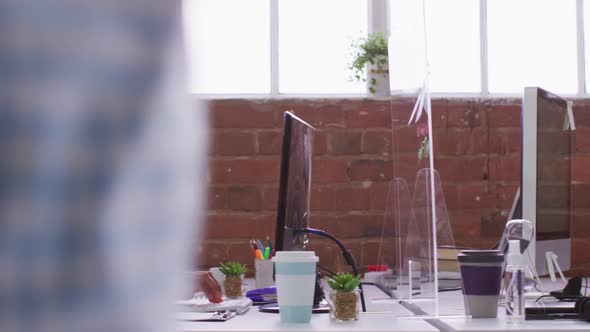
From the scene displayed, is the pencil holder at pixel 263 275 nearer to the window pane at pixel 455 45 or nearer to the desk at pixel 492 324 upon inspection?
the desk at pixel 492 324

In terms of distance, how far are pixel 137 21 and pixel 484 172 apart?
9.39ft

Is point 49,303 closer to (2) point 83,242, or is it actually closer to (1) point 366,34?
(2) point 83,242

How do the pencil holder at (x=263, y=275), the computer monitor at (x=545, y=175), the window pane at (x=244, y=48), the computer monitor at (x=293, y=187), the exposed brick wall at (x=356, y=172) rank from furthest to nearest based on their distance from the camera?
the window pane at (x=244, y=48) → the exposed brick wall at (x=356, y=172) → the pencil holder at (x=263, y=275) → the computer monitor at (x=545, y=175) → the computer monitor at (x=293, y=187)

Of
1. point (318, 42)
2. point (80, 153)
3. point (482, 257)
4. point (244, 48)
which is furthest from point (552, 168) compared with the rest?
point (80, 153)

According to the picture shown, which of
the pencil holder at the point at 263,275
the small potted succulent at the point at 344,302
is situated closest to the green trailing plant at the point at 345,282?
the small potted succulent at the point at 344,302

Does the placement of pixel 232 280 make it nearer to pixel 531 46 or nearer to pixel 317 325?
pixel 317 325

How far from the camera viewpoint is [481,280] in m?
1.47

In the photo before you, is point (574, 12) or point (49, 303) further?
point (574, 12)

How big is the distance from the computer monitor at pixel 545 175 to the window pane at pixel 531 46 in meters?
1.12

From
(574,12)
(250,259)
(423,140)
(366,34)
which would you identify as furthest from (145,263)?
(574,12)

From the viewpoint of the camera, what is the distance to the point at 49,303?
292 millimetres

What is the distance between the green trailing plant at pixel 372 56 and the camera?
3156 millimetres

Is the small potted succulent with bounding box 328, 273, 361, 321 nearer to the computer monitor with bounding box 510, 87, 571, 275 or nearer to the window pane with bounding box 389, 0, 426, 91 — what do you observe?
the window pane with bounding box 389, 0, 426, 91

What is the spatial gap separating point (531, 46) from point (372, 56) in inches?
28.0
